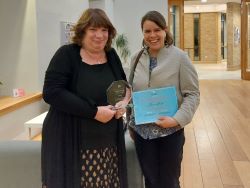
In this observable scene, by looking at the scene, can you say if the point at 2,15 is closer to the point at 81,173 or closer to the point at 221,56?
the point at 81,173

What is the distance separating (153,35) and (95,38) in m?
0.43

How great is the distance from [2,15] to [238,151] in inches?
157

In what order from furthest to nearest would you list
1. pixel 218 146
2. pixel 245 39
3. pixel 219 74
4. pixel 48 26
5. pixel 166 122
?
pixel 219 74 → pixel 245 39 → pixel 48 26 → pixel 218 146 → pixel 166 122

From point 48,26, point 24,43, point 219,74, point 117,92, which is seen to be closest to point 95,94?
point 117,92

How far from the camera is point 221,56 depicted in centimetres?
2255

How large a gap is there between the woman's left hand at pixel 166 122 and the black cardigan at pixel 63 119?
38 cm

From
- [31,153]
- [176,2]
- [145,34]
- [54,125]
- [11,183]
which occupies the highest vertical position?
[176,2]

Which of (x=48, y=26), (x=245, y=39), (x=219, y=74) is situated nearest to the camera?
(x=48, y=26)

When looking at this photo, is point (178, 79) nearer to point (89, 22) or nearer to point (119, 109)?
point (119, 109)

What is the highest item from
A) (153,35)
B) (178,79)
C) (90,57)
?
(153,35)

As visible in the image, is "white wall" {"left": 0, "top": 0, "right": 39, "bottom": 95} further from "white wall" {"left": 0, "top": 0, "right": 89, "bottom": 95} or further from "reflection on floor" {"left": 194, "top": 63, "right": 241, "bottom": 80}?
"reflection on floor" {"left": 194, "top": 63, "right": 241, "bottom": 80}

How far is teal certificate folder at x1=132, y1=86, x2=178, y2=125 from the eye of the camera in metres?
2.11

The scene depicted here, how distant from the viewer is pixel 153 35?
211cm

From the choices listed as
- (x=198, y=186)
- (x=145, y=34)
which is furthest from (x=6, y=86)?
(x=145, y=34)
